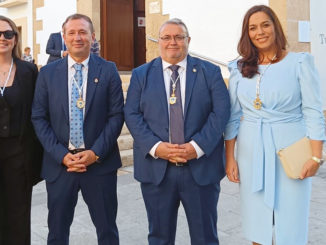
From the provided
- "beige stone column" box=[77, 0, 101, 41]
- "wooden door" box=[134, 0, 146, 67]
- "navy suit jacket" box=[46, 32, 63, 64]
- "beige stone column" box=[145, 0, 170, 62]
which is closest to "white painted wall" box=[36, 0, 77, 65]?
"beige stone column" box=[77, 0, 101, 41]

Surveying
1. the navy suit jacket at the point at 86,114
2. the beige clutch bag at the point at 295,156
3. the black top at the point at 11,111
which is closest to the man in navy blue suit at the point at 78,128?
the navy suit jacket at the point at 86,114

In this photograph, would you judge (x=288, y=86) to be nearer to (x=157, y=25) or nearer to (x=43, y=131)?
(x=43, y=131)

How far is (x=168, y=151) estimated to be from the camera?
2.30 meters

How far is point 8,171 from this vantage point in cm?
260

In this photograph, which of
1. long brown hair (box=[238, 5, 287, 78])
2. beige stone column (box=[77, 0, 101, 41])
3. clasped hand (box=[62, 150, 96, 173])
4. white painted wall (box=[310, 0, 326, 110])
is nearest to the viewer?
long brown hair (box=[238, 5, 287, 78])

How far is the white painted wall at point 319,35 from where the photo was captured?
603 cm

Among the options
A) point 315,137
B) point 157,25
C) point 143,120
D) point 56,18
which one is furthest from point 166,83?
point 56,18

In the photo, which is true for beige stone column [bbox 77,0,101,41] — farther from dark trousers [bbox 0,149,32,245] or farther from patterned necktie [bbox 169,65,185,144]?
patterned necktie [bbox 169,65,185,144]

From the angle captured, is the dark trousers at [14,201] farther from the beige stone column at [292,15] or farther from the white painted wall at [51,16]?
the white painted wall at [51,16]

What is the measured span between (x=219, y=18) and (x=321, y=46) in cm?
158

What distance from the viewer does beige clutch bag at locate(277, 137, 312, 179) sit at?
2.24 m

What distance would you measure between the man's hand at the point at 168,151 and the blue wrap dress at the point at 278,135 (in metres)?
0.40

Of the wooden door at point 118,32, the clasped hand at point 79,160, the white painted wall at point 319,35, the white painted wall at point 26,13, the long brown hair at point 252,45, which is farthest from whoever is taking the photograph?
the white painted wall at point 26,13

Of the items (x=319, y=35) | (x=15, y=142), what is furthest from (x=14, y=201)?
(x=319, y=35)
